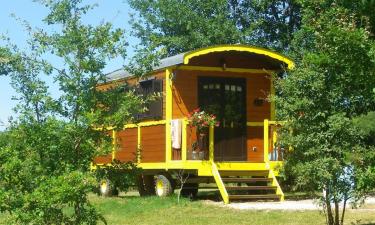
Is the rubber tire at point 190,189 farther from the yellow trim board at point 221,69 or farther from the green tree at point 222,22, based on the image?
the green tree at point 222,22

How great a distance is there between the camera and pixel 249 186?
14688mm

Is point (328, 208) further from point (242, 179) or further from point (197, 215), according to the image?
point (242, 179)

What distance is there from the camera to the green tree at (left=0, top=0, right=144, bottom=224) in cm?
665

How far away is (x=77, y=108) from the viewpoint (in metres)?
7.18

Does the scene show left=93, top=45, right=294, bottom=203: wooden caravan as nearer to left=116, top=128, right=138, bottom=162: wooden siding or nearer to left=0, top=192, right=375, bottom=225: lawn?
left=116, top=128, right=138, bottom=162: wooden siding

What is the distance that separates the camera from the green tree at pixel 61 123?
6.65 m

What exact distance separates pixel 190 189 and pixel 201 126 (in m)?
2.48

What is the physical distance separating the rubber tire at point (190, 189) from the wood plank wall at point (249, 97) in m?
1.55

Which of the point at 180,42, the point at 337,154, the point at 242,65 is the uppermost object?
the point at 180,42

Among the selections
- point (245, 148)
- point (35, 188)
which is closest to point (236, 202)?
point (245, 148)

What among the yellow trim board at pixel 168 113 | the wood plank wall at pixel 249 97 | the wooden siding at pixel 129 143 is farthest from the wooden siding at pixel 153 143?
the wood plank wall at pixel 249 97

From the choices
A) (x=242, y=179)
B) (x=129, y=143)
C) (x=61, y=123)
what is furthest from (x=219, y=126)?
(x=61, y=123)

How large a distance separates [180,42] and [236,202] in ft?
42.2

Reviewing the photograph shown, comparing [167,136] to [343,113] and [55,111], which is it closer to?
[343,113]
